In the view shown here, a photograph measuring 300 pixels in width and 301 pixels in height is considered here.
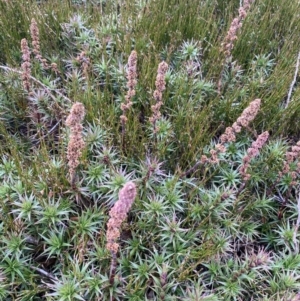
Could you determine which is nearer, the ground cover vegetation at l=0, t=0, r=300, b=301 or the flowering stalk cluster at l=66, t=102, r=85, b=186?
the flowering stalk cluster at l=66, t=102, r=85, b=186

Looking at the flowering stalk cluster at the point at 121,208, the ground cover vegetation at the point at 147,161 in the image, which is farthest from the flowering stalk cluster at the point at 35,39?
the flowering stalk cluster at the point at 121,208

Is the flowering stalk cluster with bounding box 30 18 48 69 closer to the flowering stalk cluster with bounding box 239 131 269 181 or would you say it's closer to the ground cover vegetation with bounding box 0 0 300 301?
the ground cover vegetation with bounding box 0 0 300 301

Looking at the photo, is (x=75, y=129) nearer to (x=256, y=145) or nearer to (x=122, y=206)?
(x=122, y=206)

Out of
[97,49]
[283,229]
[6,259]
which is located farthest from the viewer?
[97,49]

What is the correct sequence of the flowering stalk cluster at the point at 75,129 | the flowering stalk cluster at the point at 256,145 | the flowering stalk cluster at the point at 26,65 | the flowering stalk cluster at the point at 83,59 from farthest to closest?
the flowering stalk cluster at the point at 83,59
the flowering stalk cluster at the point at 26,65
the flowering stalk cluster at the point at 256,145
the flowering stalk cluster at the point at 75,129

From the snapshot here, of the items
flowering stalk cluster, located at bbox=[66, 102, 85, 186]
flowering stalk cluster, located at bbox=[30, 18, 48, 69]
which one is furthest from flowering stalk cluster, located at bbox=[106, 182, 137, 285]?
flowering stalk cluster, located at bbox=[30, 18, 48, 69]

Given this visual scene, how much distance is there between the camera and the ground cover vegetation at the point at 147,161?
168 cm

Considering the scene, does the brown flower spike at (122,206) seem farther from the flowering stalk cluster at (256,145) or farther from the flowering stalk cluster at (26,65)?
the flowering stalk cluster at (26,65)

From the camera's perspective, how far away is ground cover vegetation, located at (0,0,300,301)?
1.68 m

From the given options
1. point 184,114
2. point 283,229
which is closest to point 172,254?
point 283,229

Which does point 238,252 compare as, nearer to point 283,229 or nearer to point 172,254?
point 283,229

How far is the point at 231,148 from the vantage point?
216 centimetres

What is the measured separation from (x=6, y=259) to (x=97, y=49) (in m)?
1.49

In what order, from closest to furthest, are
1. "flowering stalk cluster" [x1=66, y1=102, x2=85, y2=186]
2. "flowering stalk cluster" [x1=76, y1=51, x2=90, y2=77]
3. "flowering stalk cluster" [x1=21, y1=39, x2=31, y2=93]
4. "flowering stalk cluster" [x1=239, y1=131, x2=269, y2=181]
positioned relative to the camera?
"flowering stalk cluster" [x1=66, y1=102, x2=85, y2=186] → "flowering stalk cluster" [x1=239, y1=131, x2=269, y2=181] → "flowering stalk cluster" [x1=21, y1=39, x2=31, y2=93] → "flowering stalk cluster" [x1=76, y1=51, x2=90, y2=77]
